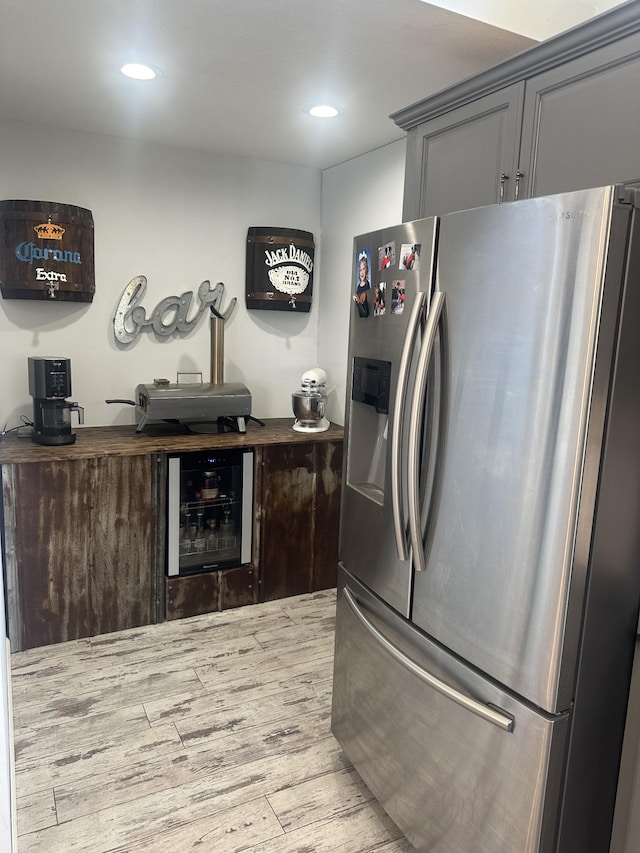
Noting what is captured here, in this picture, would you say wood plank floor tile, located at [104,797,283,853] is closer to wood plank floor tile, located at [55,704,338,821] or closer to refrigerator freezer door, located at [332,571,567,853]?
wood plank floor tile, located at [55,704,338,821]

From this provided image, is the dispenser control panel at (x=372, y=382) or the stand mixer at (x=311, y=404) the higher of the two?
the dispenser control panel at (x=372, y=382)

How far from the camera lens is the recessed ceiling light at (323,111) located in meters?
2.73

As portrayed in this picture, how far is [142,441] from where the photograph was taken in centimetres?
307

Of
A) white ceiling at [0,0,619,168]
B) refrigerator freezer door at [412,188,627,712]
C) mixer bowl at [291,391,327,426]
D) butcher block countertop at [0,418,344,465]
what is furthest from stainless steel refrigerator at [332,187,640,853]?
mixer bowl at [291,391,327,426]

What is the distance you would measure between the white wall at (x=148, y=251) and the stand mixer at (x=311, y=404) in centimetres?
44

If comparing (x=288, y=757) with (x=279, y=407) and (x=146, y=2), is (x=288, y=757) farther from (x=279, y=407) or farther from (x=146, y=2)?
(x=146, y=2)

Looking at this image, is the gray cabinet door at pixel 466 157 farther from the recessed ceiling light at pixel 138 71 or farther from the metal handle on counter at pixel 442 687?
the metal handle on counter at pixel 442 687

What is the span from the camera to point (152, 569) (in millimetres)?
3043

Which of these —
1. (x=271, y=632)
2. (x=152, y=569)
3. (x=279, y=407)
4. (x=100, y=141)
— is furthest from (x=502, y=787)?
(x=100, y=141)

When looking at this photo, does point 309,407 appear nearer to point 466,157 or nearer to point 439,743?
point 466,157

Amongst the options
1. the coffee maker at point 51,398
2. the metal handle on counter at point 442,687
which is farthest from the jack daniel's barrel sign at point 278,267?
the metal handle on counter at point 442,687

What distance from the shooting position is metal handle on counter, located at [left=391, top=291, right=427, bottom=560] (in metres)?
1.55

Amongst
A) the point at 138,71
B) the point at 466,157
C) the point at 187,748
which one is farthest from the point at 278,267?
the point at 187,748

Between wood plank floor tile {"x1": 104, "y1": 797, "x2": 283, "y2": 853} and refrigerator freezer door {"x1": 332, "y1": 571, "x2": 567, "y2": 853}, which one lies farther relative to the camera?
wood plank floor tile {"x1": 104, "y1": 797, "x2": 283, "y2": 853}
